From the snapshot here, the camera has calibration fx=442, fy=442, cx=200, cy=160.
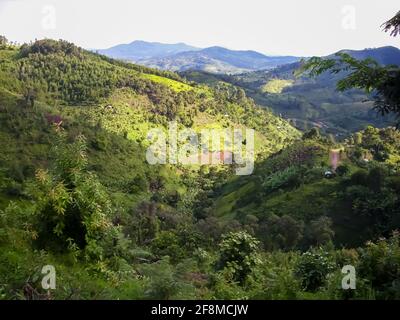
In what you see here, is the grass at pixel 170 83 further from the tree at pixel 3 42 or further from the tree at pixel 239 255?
the tree at pixel 239 255

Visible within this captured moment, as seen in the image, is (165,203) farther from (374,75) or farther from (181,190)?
(374,75)

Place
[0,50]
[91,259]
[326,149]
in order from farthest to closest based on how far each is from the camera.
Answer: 1. [0,50]
2. [326,149]
3. [91,259]

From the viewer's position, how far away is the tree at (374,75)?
8375mm

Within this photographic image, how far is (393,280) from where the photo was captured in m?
8.20

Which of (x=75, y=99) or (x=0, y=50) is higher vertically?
(x=0, y=50)

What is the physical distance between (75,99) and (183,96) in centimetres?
2841

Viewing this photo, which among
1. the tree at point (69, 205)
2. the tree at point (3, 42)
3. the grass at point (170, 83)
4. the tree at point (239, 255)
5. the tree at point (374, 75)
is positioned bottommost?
the tree at point (239, 255)

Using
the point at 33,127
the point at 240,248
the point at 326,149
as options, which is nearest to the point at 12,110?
the point at 33,127

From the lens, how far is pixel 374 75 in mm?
8547

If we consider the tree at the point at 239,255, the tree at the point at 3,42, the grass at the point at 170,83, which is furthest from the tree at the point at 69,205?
the tree at the point at 3,42

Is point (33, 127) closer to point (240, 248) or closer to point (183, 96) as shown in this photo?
point (240, 248)

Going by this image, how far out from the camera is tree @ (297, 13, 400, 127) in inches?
330

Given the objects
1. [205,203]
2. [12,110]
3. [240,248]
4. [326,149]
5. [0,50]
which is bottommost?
[205,203]

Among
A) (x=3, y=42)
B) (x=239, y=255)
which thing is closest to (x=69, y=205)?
(x=239, y=255)
